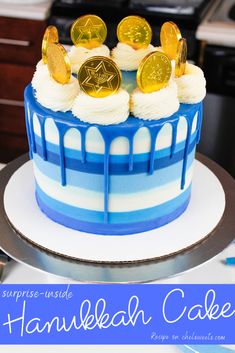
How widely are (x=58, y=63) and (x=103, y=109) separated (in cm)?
15

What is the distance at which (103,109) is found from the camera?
40.7 inches

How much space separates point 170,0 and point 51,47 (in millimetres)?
1704

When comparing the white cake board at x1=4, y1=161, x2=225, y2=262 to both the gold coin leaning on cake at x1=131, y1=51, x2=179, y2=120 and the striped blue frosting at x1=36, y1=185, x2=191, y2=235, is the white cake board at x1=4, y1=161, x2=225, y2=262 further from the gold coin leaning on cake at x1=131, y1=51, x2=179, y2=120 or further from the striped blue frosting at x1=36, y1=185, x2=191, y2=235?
the gold coin leaning on cake at x1=131, y1=51, x2=179, y2=120

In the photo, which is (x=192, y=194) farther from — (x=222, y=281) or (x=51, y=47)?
(x=51, y=47)

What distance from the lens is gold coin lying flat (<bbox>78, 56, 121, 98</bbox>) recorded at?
1032 mm

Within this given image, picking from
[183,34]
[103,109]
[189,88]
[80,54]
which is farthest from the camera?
[183,34]

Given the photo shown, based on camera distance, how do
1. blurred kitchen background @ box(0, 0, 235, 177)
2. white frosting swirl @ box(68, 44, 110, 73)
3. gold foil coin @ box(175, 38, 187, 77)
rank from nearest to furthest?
gold foil coin @ box(175, 38, 187, 77), white frosting swirl @ box(68, 44, 110, 73), blurred kitchen background @ box(0, 0, 235, 177)

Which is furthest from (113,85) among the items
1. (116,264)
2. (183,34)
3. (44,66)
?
(183,34)

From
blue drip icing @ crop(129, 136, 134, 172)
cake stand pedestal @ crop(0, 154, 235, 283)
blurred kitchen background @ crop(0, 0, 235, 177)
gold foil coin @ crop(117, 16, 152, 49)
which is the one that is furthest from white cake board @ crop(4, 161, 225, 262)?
blurred kitchen background @ crop(0, 0, 235, 177)

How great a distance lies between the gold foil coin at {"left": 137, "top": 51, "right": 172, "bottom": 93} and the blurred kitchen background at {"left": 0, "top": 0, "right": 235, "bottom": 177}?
53.6 inches

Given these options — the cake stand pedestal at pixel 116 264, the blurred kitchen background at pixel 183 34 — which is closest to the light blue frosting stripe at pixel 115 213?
the cake stand pedestal at pixel 116 264

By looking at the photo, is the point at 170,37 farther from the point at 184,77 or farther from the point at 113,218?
the point at 113,218

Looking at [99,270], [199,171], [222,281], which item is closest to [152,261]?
[99,270]

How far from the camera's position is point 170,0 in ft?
8.63
